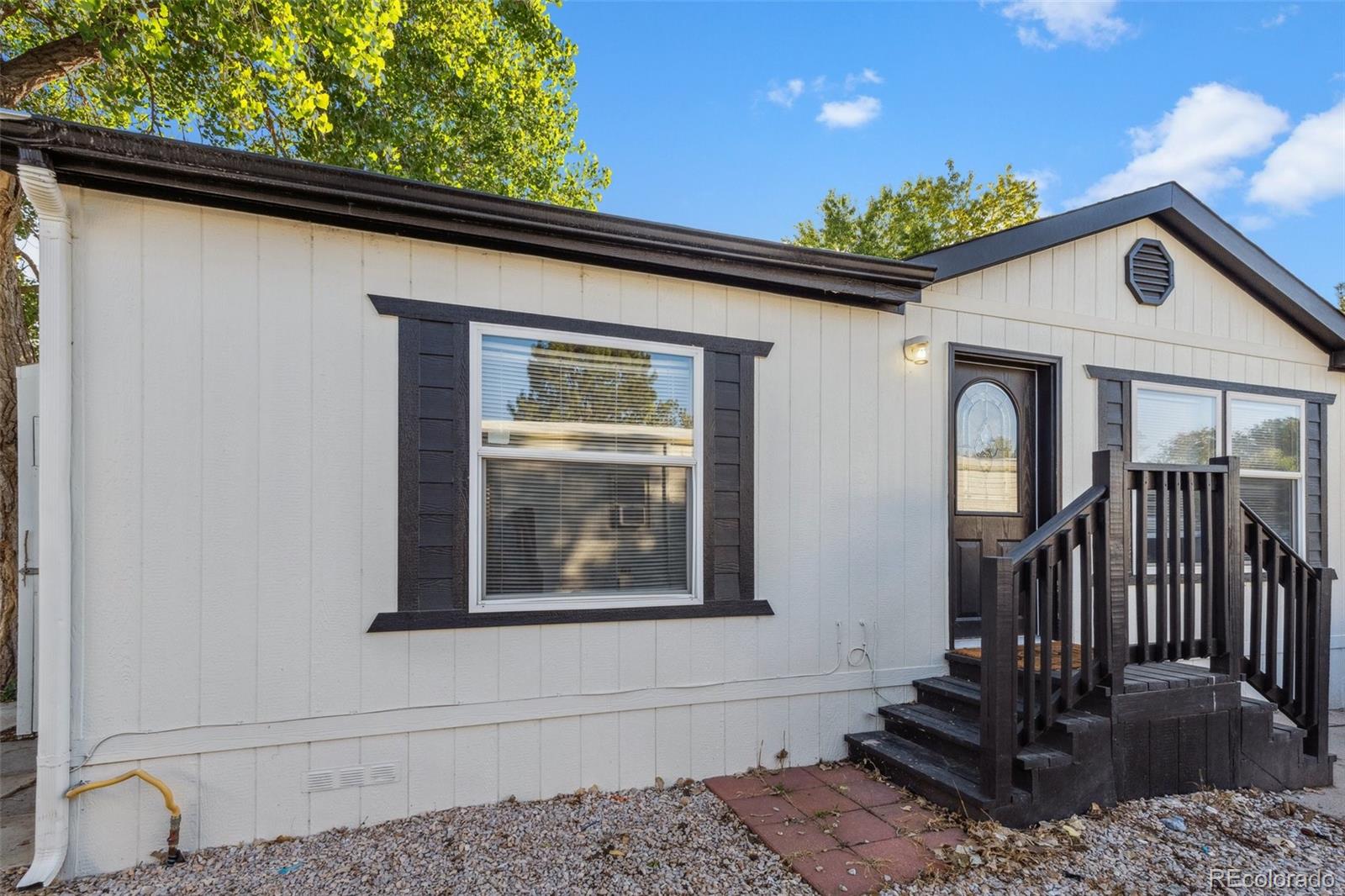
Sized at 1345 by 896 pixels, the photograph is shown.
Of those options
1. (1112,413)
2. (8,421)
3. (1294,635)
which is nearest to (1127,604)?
(1294,635)

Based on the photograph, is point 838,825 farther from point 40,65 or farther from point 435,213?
point 40,65

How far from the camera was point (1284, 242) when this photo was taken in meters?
9.91

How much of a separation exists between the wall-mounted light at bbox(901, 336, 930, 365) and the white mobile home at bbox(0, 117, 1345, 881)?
0.05 feet

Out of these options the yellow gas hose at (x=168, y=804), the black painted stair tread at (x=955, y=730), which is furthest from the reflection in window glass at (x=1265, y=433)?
the yellow gas hose at (x=168, y=804)

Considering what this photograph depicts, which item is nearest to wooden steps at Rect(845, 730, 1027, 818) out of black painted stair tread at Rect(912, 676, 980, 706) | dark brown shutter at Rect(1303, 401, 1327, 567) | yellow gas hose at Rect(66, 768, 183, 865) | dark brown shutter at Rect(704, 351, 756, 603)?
black painted stair tread at Rect(912, 676, 980, 706)

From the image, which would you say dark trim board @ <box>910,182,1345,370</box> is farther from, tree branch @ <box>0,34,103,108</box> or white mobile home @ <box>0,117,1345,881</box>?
tree branch @ <box>0,34,103,108</box>

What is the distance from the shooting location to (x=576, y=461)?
3.07 meters

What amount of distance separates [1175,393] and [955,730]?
3086mm

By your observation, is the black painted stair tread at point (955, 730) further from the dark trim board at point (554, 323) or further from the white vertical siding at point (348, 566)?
the dark trim board at point (554, 323)

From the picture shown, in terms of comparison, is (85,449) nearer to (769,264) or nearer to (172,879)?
(172,879)

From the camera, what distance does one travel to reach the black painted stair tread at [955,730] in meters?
2.72

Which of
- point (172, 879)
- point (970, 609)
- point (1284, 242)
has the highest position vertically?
point (1284, 242)

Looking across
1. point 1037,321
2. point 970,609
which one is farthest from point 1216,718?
point 1037,321

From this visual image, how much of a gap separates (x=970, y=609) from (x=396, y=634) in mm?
3233
